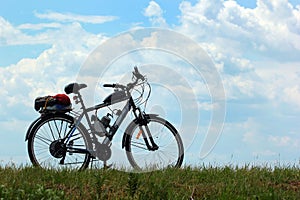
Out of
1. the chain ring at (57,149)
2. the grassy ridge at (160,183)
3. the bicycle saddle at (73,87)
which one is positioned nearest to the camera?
the grassy ridge at (160,183)

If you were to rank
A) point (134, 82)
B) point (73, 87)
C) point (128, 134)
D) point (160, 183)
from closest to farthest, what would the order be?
point (160, 183) < point (73, 87) < point (134, 82) < point (128, 134)

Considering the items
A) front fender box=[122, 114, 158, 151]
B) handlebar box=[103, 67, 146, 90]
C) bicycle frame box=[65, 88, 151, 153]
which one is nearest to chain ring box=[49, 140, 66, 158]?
bicycle frame box=[65, 88, 151, 153]

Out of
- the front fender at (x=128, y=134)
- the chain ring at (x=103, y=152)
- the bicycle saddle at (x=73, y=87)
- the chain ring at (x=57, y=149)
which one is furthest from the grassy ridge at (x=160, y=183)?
the bicycle saddle at (x=73, y=87)

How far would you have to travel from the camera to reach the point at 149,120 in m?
10.8

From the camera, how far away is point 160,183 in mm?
8898

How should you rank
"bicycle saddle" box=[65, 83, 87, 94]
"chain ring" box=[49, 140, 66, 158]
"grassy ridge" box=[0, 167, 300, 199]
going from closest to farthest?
"grassy ridge" box=[0, 167, 300, 199] → "bicycle saddle" box=[65, 83, 87, 94] → "chain ring" box=[49, 140, 66, 158]

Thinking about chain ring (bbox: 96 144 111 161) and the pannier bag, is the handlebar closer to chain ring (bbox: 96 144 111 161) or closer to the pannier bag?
the pannier bag

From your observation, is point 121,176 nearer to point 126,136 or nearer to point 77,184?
point 77,184

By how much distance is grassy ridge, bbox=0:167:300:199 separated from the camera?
8219mm

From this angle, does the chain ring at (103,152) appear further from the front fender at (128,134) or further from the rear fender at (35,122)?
the rear fender at (35,122)

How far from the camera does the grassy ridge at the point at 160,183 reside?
8.22m

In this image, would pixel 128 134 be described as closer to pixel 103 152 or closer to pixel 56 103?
pixel 103 152

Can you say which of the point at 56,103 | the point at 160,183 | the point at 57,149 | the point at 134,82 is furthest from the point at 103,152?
the point at 160,183

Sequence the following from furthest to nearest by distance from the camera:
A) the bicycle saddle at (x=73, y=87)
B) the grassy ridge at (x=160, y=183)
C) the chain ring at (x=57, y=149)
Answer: the chain ring at (x=57, y=149), the bicycle saddle at (x=73, y=87), the grassy ridge at (x=160, y=183)
